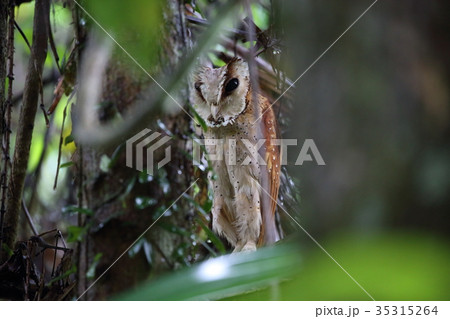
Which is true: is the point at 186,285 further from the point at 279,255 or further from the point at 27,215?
the point at 27,215

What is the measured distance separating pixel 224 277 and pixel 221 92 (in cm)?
74

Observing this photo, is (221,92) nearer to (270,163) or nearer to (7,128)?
(270,163)

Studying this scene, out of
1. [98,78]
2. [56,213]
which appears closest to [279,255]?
[98,78]

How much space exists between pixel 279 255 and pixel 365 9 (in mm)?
145

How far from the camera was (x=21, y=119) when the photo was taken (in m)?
0.97

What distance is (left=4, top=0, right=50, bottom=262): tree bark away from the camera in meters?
0.94

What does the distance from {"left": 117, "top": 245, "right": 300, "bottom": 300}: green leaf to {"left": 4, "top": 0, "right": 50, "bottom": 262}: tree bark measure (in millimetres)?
739

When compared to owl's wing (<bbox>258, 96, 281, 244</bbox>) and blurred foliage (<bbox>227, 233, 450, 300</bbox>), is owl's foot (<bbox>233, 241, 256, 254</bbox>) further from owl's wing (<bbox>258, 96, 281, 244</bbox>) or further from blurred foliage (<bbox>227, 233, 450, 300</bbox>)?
blurred foliage (<bbox>227, 233, 450, 300</bbox>)

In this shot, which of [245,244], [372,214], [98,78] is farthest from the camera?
[245,244]

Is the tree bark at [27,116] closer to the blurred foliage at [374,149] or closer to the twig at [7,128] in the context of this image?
the twig at [7,128]

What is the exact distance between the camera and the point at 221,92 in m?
0.99

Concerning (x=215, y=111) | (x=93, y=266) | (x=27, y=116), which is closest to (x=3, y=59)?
(x=27, y=116)

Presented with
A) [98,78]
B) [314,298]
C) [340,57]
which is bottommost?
[314,298]

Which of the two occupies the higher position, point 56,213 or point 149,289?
point 56,213
